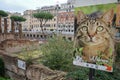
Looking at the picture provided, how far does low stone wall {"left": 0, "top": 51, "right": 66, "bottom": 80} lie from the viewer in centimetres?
842

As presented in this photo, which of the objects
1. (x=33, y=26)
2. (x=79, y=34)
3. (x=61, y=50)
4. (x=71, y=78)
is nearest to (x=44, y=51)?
(x=61, y=50)

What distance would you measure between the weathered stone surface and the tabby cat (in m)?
4.14

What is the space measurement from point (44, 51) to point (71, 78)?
15.0ft

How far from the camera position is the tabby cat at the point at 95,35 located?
363cm

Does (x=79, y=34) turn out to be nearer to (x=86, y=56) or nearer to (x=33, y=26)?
(x=86, y=56)

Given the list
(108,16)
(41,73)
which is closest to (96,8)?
(108,16)

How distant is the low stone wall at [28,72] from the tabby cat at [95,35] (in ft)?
13.3

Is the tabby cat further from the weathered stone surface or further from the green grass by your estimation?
the weathered stone surface

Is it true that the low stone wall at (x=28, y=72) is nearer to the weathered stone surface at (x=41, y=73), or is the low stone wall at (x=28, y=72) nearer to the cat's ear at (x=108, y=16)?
the weathered stone surface at (x=41, y=73)

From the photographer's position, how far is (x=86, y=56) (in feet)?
12.9

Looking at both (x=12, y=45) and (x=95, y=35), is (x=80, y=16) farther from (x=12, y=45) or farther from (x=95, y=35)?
(x=12, y=45)

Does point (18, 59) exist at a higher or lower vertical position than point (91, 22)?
lower

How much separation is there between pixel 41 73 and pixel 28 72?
1.63 m

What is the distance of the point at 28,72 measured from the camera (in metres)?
11.0
